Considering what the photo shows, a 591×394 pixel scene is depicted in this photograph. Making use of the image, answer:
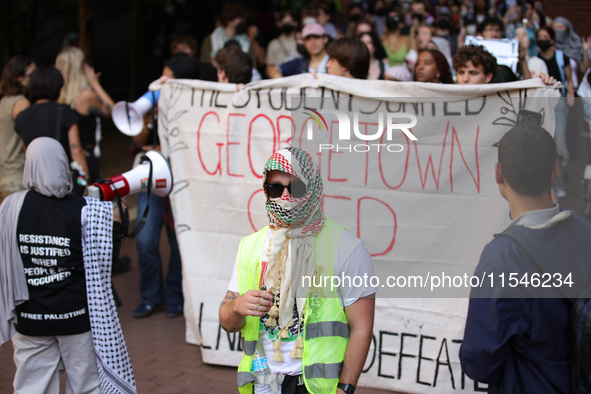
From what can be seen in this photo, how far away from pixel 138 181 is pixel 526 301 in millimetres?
2416

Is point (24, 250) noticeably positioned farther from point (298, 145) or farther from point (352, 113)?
point (352, 113)

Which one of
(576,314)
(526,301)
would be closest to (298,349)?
(526,301)

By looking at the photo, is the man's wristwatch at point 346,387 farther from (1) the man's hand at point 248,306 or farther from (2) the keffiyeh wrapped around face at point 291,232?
(1) the man's hand at point 248,306

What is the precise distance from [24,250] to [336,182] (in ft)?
6.20

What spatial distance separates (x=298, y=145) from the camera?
13.1 ft

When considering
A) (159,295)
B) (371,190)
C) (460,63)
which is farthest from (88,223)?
(460,63)

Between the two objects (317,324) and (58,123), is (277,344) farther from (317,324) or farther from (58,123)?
(58,123)

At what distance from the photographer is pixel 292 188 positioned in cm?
221

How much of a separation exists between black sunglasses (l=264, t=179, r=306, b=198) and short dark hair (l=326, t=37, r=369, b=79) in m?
2.32

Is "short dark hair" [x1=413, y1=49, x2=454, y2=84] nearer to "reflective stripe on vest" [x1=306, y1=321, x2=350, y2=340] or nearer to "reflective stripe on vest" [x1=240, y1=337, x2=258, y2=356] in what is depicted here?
"reflective stripe on vest" [x1=306, y1=321, x2=350, y2=340]

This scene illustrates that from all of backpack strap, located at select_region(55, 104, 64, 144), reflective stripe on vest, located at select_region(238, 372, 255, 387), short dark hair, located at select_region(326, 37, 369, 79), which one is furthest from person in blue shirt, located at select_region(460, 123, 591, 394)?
backpack strap, located at select_region(55, 104, 64, 144)

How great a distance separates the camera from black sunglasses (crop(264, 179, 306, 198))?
221 cm

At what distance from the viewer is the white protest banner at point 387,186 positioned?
358 centimetres

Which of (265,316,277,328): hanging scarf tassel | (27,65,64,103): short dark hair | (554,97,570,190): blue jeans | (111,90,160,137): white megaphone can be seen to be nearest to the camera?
(265,316,277,328): hanging scarf tassel
